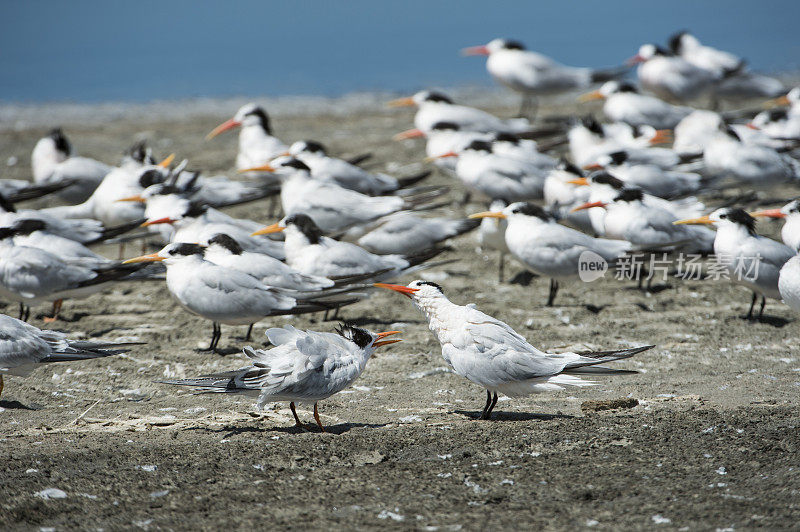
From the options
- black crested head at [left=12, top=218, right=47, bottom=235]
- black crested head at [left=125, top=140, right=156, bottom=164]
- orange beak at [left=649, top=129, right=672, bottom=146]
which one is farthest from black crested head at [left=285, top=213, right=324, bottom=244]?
orange beak at [left=649, top=129, right=672, bottom=146]

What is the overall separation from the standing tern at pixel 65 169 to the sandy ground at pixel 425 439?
2.93 m

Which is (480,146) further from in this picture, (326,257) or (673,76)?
(673,76)

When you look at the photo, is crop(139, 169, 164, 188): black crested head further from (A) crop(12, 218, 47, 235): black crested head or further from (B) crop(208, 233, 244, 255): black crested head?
(B) crop(208, 233, 244, 255): black crested head

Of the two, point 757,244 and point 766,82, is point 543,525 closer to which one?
point 757,244

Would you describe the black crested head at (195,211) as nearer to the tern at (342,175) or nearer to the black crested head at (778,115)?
the tern at (342,175)

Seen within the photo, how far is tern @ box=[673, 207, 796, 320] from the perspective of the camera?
230 inches

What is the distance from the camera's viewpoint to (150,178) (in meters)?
8.04

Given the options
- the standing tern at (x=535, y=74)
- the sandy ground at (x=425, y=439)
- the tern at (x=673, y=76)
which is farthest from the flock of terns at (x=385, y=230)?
the tern at (x=673, y=76)

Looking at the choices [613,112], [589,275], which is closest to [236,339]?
[589,275]

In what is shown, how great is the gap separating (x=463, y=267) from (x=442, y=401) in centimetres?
283

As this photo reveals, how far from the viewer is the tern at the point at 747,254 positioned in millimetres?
5840

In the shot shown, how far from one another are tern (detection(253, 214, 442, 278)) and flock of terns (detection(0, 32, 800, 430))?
2cm

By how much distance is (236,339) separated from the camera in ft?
19.2

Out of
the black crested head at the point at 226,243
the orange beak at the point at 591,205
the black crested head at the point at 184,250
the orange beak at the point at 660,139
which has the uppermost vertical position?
the orange beak at the point at 660,139
